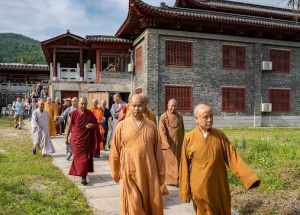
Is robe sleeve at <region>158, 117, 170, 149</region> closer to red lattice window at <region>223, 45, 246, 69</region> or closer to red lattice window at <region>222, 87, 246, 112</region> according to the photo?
red lattice window at <region>222, 87, 246, 112</region>

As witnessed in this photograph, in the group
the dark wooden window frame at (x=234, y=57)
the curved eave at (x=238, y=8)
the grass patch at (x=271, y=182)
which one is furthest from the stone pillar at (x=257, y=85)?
the grass patch at (x=271, y=182)

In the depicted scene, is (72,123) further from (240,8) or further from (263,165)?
(240,8)

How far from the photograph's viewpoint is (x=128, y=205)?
14.3 ft

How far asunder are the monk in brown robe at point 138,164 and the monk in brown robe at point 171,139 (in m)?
2.91

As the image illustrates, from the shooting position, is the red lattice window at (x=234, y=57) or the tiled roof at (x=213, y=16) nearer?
the tiled roof at (x=213, y=16)

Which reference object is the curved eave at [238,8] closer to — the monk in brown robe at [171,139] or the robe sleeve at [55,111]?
the robe sleeve at [55,111]

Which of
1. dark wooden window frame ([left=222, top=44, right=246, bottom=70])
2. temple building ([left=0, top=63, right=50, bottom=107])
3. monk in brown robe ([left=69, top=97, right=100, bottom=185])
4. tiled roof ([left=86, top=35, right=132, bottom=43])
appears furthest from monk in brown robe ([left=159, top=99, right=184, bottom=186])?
temple building ([left=0, top=63, right=50, bottom=107])

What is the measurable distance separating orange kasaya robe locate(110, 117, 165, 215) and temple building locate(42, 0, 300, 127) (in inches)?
573

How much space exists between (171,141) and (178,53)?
1314 cm

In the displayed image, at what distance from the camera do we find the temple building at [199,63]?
65.1ft

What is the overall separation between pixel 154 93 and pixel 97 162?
32.3 ft

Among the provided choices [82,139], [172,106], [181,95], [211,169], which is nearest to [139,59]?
[181,95]

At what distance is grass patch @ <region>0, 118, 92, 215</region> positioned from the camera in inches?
231

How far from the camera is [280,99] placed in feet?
75.0
